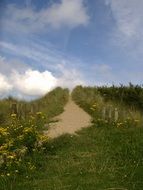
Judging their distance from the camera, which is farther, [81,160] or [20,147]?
[20,147]

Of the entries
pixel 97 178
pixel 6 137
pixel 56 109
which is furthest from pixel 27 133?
pixel 56 109

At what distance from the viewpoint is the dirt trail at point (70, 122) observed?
67.1 feet

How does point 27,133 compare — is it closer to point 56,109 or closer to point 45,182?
point 45,182

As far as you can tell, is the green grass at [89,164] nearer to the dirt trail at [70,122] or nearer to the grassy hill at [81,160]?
the grassy hill at [81,160]

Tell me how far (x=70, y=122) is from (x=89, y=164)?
8232 mm

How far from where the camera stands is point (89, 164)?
14.8 meters

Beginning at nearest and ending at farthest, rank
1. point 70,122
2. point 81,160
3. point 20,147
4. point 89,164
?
point 89,164
point 81,160
point 20,147
point 70,122

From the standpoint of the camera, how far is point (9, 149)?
15797 millimetres

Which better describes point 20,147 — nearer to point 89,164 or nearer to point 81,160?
point 81,160

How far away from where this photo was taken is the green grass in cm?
1262

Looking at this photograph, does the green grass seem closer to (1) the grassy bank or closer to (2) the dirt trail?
(1) the grassy bank

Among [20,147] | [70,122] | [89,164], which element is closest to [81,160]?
[89,164]

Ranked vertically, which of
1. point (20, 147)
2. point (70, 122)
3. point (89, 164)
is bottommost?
point (89, 164)

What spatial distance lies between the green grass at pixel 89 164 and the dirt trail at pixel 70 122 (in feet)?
3.57
